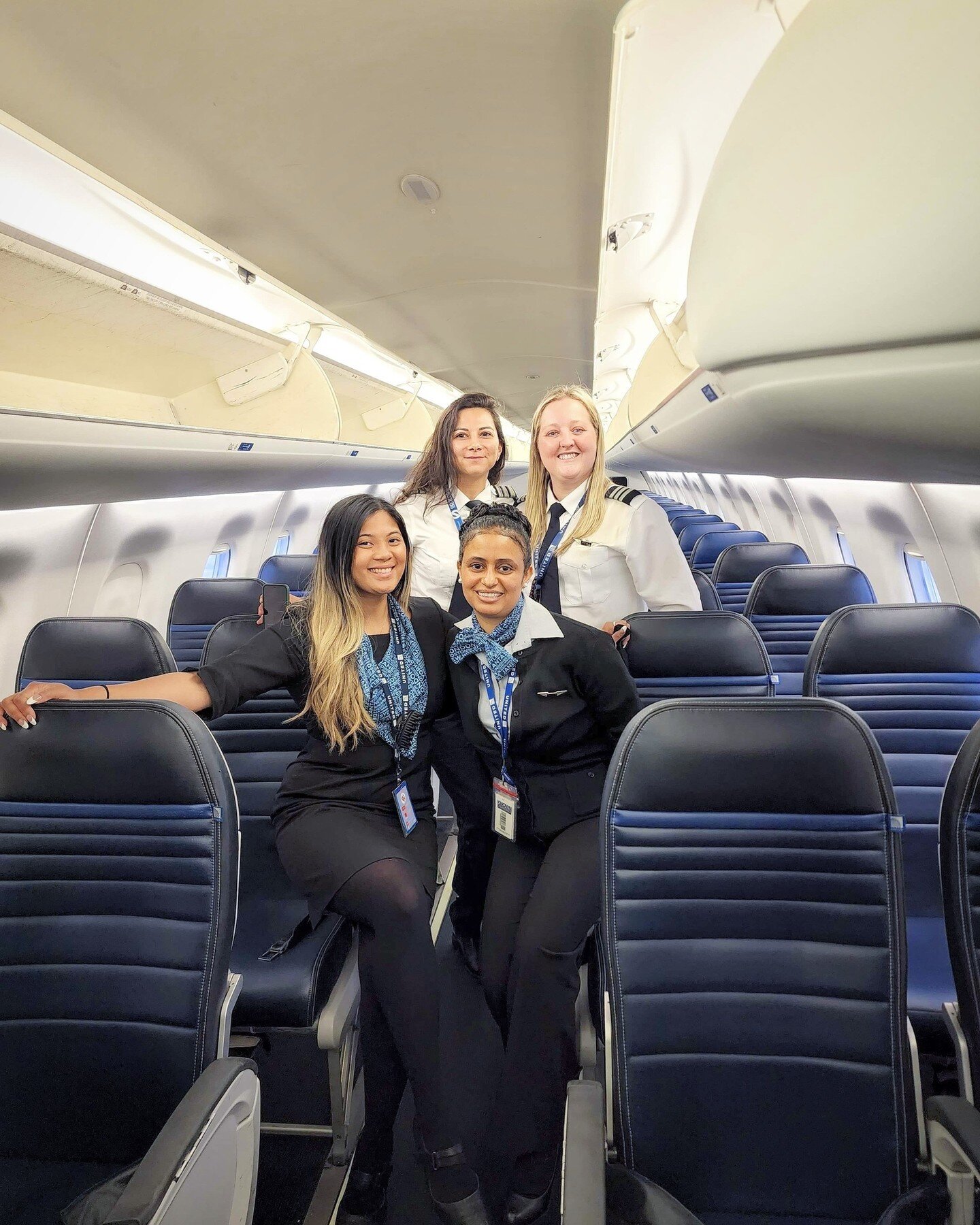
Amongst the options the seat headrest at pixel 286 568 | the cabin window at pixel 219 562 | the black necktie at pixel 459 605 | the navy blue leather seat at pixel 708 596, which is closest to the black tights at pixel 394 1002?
the black necktie at pixel 459 605

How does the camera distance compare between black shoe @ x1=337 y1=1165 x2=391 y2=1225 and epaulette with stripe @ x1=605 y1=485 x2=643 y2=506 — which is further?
epaulette with stripe @ x1=605 y1=485 x2=643 y2=506

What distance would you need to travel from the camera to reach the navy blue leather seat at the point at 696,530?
7043mm

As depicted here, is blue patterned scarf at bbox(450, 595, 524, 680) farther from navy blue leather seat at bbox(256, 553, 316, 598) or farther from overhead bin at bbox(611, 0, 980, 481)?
navy blue leather seat at bbox(256, 553, 316, 598)

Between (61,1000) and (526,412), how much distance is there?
11.7m

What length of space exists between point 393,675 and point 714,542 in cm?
528

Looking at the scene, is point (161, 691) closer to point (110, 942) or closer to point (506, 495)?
point (110, 942)

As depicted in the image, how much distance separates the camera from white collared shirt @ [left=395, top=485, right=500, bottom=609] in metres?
2.78

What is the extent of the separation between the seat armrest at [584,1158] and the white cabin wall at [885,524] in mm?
2855

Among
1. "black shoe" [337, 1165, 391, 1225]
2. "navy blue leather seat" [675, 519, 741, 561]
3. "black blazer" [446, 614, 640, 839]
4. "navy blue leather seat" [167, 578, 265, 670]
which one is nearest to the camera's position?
"black shoe" [337, 1165, 391, 1225]

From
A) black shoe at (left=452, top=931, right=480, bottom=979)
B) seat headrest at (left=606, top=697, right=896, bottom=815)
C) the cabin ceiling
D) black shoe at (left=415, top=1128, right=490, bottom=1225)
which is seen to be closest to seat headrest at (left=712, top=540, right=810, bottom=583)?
the cabin ceiling

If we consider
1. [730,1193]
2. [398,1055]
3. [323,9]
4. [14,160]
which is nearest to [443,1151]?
[398,1055]

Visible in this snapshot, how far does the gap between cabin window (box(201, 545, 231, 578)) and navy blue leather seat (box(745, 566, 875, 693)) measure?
4827mm

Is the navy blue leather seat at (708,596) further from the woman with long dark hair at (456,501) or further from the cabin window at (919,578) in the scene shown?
the cabin window at (919,578)

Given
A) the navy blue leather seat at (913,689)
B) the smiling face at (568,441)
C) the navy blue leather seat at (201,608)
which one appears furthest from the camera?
the navy blue leather seat at (201,608)
